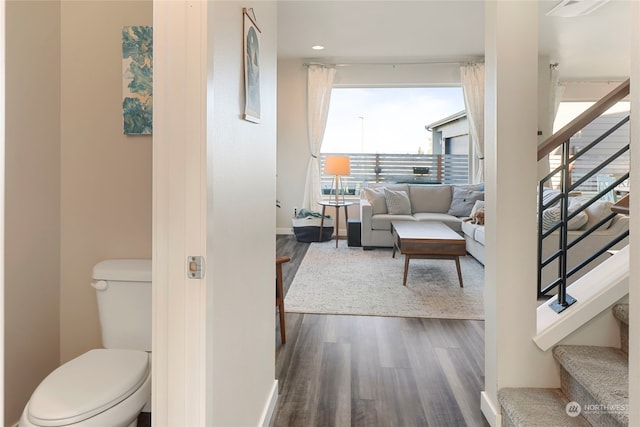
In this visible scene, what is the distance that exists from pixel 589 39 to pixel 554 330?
5166 millimetres

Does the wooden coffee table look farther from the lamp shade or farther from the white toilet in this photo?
the white toilet

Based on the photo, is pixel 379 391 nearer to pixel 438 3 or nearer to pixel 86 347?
pixel 86 347

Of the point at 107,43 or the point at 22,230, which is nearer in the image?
the point at 22,230

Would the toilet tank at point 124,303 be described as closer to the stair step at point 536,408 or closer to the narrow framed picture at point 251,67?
the narrow framed picture at point 251,67

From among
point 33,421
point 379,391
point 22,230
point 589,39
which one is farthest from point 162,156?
point 589,39

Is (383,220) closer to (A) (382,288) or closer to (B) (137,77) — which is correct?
(A) (382,288)

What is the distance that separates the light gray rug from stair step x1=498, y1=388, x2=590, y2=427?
4.88 feet

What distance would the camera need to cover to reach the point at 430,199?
6.40 m

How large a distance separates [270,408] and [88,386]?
81 cm

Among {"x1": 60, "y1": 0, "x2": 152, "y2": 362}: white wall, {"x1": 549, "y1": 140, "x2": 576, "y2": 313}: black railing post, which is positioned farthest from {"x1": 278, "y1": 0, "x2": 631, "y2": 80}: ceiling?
{"x1": 549, "y1": 140, "x2": 576, "y2": 313}: black railing post

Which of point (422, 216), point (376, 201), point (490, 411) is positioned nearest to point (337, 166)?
point (376, 201)

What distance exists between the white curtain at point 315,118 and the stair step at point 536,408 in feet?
17.5

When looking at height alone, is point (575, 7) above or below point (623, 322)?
above

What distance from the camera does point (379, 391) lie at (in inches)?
85.9
